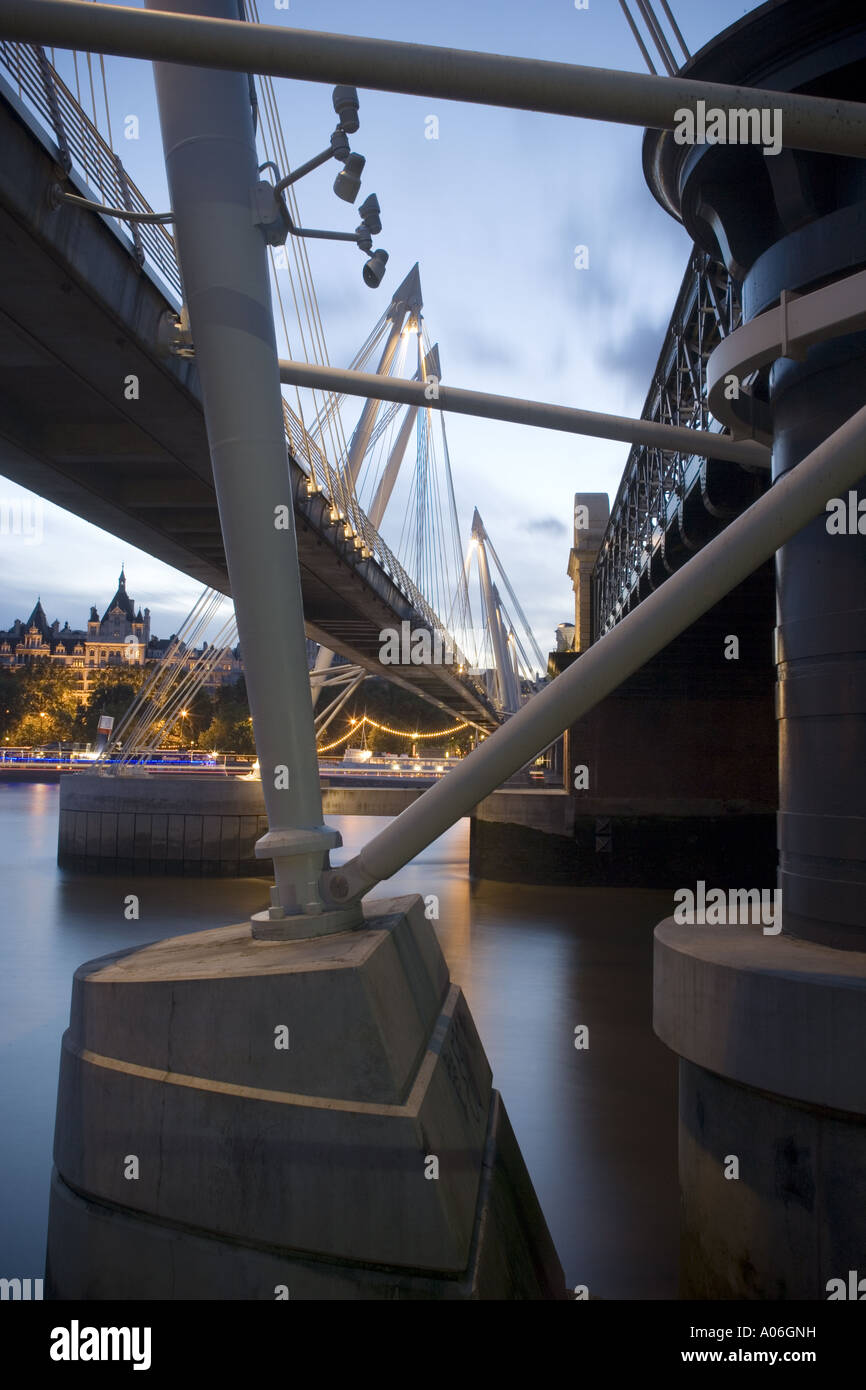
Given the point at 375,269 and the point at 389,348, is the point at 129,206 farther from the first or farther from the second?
the point at 389,348

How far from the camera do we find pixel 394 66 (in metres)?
3.70

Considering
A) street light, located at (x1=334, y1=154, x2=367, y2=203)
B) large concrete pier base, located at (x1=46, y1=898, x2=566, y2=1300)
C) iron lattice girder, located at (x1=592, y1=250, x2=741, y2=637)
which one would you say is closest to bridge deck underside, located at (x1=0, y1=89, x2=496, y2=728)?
street light, located at (x1=334, y1=154, x2=367, y2=203)

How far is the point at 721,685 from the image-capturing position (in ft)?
87.8

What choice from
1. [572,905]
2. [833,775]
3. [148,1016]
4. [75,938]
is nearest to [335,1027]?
[148,1016]

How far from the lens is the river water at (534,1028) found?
7.78m

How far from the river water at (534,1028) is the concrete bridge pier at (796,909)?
6.49 ft

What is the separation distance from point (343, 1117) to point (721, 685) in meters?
23.8

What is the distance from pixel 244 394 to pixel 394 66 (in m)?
2.02

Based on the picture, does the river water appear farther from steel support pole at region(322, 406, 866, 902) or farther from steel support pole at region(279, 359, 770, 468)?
steel support pole at region(279, 359, 770, 468)

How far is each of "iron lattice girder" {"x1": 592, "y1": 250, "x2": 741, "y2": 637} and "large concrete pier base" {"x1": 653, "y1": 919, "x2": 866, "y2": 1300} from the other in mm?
3724
